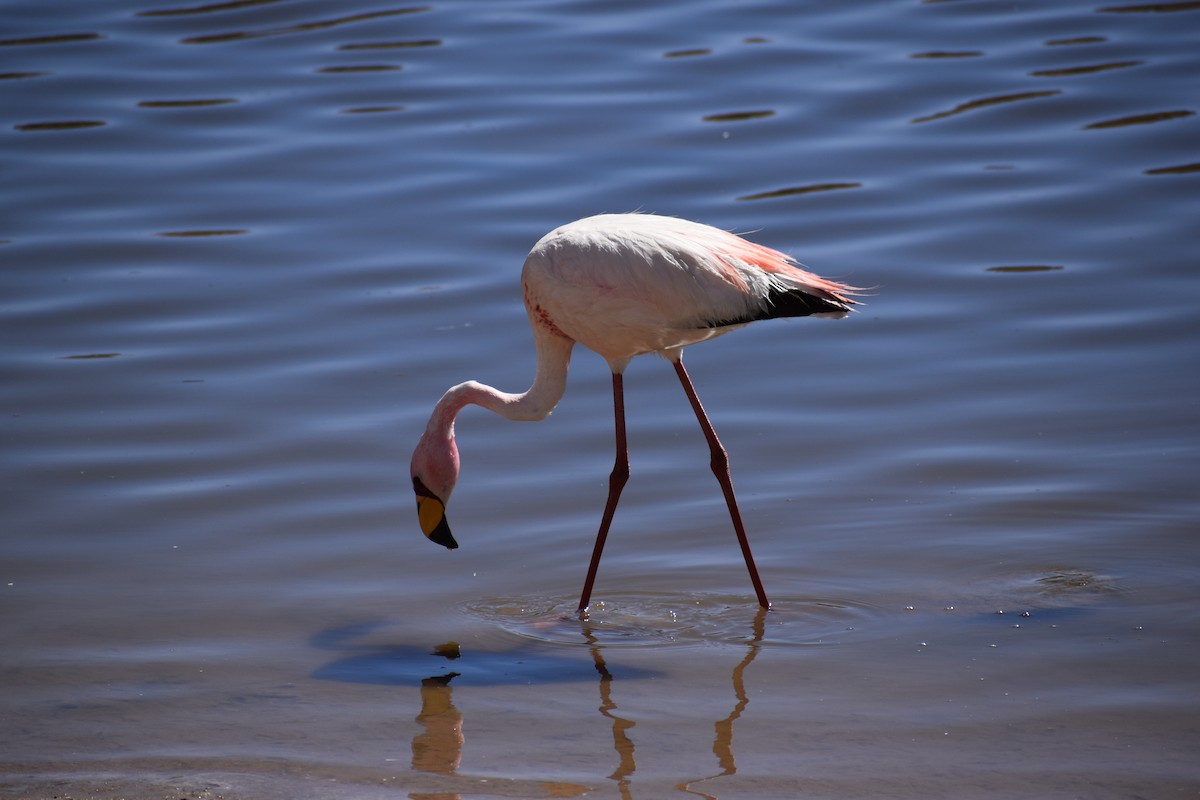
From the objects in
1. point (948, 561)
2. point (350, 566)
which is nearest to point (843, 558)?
point (948, 561)

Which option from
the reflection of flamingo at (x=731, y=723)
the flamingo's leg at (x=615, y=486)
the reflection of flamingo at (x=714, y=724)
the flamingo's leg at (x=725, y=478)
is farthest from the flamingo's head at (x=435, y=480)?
the reflection of flamingo at (x=731, y=723)

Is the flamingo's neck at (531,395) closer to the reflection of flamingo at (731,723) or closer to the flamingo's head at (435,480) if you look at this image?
the flamingo's head at (435,480)

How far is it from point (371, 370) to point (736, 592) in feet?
12.3

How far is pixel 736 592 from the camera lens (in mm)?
7031

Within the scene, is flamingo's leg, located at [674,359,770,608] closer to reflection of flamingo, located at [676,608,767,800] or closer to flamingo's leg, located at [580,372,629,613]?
reflection of flamingo, located at [676,608,767,800]

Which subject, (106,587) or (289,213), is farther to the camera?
(289,213)

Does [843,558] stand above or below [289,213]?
below

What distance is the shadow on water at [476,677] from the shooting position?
524 cm

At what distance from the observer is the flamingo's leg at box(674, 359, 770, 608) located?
6777 mm

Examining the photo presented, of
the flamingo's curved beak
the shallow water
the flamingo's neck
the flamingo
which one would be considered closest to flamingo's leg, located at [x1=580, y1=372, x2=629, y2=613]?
the flamingo

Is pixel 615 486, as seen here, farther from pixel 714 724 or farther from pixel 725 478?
pixel 714 724

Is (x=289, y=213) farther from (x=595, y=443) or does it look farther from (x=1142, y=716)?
(x=1142, y=716)

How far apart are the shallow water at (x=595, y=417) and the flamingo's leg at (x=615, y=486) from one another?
0.48ft

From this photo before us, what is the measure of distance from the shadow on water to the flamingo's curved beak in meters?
0.49
